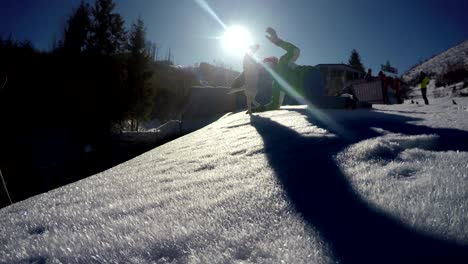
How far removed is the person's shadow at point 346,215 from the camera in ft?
1.81

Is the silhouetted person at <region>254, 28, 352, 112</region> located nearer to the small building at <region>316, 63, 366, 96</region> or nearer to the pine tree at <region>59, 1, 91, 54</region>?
the pine tree at <region>59, 1, 91, 54</region>

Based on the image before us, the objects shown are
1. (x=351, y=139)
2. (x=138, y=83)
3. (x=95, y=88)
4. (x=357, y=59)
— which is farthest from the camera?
(x=357, y=59)

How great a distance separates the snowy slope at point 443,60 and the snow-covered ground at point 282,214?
183ft

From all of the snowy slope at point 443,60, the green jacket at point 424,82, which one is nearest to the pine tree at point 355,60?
the snowy slope at point 443,60

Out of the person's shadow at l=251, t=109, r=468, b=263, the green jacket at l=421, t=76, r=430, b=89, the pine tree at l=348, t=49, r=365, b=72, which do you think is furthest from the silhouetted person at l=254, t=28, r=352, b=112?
the pine tree at l=348, t=49, r=365, b=72

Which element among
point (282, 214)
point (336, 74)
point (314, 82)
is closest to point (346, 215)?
point (282, 214)

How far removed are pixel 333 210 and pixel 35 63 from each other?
46.8 feet

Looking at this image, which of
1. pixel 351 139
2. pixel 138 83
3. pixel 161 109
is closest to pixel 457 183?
pixel 351 139

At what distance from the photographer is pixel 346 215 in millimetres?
767

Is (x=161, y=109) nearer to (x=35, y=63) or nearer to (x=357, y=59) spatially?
(x=35, y=63)

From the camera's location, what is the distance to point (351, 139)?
65.3 inches

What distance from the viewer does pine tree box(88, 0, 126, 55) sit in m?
16.7

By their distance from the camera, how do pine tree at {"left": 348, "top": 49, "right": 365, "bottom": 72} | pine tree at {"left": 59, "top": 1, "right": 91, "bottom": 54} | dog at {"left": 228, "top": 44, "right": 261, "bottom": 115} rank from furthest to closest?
pine tree at {"left": 348, "top": 49, "right": 365, "bottom": 72}
pine tree at {"left": 59, "top": 1, "right": 91, "bottom": 54}
dog at {"left": 228, "top": 44, "right": 261, "bottom": 115}

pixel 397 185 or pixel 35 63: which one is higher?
pixel 35 63
